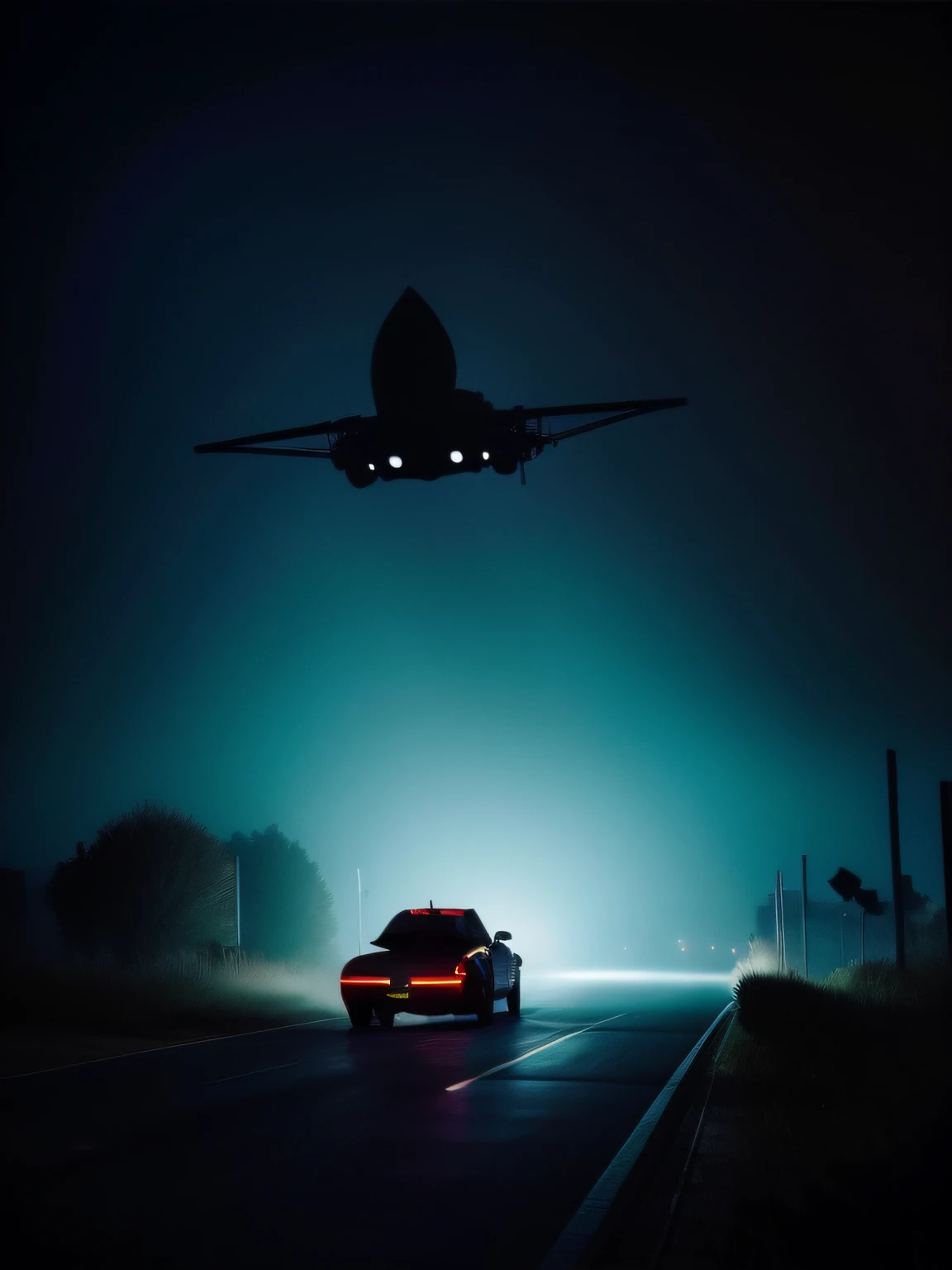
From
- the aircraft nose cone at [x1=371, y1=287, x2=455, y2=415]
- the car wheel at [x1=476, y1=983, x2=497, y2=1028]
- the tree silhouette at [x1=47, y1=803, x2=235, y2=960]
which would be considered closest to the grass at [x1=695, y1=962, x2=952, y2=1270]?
the car wheel at [x1=476, y1=983, x2=497, y2=1028]

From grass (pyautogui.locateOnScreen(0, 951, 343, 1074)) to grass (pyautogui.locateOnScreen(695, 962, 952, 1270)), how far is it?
815cm

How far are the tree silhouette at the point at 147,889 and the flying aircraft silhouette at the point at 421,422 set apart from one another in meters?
33.0

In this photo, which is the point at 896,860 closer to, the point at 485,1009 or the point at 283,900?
the point at 485,1009

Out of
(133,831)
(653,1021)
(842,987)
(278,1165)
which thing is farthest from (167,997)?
(133,831)

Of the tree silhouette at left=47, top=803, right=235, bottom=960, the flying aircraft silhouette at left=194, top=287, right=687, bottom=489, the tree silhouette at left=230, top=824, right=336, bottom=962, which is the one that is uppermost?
the flying aircraft silhouette at left=194, top=287, right=687, bottom=489

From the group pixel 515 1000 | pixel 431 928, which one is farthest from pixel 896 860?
pixel 431 928

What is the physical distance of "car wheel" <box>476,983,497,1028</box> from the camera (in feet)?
61.6

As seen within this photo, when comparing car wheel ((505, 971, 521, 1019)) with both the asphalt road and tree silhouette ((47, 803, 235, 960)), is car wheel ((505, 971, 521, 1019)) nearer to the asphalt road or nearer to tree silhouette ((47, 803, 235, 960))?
the asphalt road

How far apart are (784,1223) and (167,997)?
19405 mm

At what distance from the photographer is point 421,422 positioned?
16047 mm

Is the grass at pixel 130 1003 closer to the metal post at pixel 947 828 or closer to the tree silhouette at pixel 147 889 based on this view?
the metal post at pixel 947 828

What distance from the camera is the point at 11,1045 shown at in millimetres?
16000

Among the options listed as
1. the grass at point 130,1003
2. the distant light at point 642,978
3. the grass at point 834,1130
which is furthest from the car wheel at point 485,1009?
the distant light at point 642,978

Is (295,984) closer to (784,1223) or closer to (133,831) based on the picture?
(133,831)
